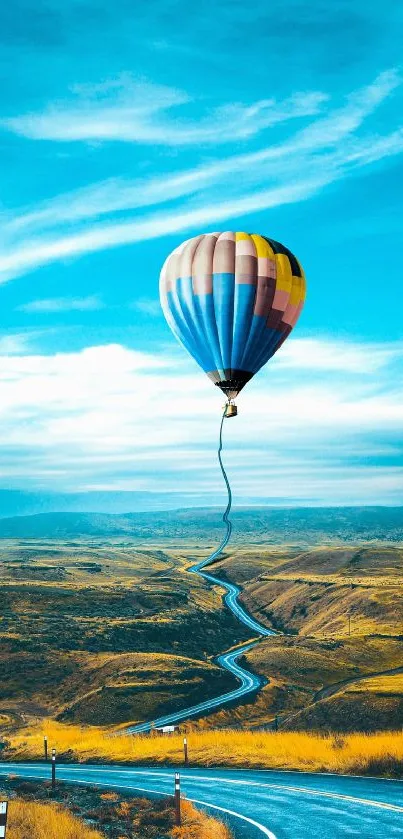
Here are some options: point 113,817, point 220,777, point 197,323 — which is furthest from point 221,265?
point 113,817

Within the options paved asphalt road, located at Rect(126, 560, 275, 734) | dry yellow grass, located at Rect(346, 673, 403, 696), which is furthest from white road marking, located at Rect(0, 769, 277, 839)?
dry yellow grass, located at Rect(346, 673, 403, 696)

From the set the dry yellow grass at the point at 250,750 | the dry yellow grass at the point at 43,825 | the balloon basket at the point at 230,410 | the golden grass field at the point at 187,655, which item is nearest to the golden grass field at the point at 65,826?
the dry yellow grass at the point at 43,825

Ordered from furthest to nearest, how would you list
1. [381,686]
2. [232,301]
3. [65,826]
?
[381,686] < [232,301] < [65,826]

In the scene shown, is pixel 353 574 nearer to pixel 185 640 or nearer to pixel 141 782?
pixel 185 640

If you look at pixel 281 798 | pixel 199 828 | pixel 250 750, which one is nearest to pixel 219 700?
pixel 250 750

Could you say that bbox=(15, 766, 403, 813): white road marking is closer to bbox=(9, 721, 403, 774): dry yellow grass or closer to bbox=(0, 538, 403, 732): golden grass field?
bbox=(9, 721, 403, 774): dry yellow grass

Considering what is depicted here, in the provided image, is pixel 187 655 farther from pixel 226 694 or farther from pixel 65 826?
pixel 65 826
